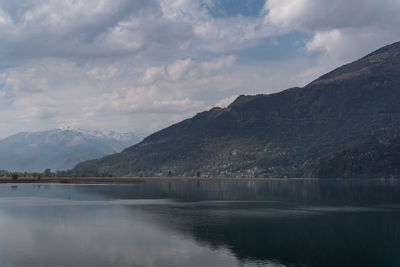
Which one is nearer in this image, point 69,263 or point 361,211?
point 69,263

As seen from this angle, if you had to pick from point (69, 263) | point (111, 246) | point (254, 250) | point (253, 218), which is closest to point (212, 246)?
point (254, 250)

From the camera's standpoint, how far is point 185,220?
432 feet

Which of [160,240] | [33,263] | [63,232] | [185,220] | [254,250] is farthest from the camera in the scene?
[185,220]

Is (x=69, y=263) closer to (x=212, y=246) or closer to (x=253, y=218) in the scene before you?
(x=212, y=246)

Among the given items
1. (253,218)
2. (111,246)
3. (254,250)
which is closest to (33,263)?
(111,246)

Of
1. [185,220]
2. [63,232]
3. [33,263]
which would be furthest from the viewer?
[185,220]

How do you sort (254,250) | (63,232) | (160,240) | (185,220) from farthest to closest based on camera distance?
(185,220) → (63,232) → (160,240) → (254,250)

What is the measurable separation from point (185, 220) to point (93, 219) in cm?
2964

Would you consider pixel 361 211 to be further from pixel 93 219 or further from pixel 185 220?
pixel 93 219

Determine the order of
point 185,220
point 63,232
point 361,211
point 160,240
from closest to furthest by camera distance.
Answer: point 160,240
point 63,232
point 185,220
point 361,211

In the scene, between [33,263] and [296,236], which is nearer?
[33,263]

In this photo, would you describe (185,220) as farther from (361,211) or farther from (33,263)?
(361,211)

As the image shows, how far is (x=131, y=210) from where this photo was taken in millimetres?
160250

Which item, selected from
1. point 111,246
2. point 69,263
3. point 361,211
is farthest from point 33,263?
point 361,211
